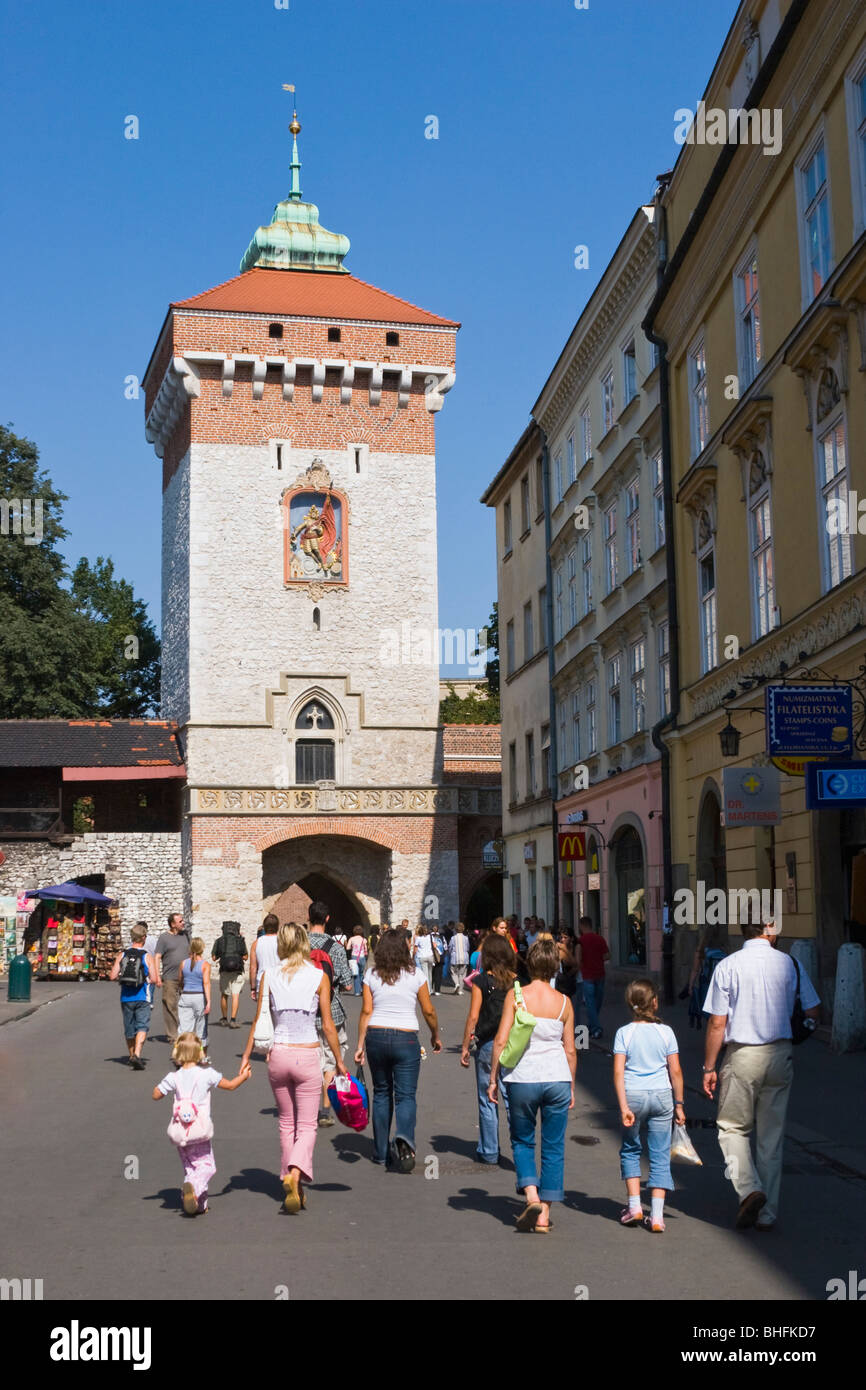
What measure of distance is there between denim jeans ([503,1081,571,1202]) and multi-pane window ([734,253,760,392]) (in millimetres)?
13944

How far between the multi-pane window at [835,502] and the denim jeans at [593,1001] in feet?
20.7

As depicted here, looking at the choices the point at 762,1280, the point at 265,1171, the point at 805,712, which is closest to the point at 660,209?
the point at 805,712

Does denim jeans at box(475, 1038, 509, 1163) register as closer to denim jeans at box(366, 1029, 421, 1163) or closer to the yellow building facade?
denim jeans at box(366, 1029, 421, 1163)

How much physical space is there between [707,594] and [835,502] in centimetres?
678

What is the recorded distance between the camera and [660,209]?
2714 centimetres

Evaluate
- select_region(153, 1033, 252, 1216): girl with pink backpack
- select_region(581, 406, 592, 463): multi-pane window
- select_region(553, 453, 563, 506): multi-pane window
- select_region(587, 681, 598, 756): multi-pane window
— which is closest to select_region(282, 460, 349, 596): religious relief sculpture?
select_region(553, 453, 563, 506): multi-pane window

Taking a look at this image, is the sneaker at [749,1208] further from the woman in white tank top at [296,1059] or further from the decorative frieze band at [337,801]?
the decorative frieze band at [337,801]

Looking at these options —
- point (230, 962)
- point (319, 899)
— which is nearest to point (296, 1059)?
point (230, 962)

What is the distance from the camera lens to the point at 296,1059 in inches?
357

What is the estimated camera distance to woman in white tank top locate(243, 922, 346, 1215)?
8977 millimetres

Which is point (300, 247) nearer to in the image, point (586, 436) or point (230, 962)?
point (586, 436)

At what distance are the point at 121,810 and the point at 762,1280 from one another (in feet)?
142

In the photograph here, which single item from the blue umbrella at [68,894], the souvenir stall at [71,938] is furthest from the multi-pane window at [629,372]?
the souvenir stall at [71,938]

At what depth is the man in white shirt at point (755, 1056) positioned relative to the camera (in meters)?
8.49
